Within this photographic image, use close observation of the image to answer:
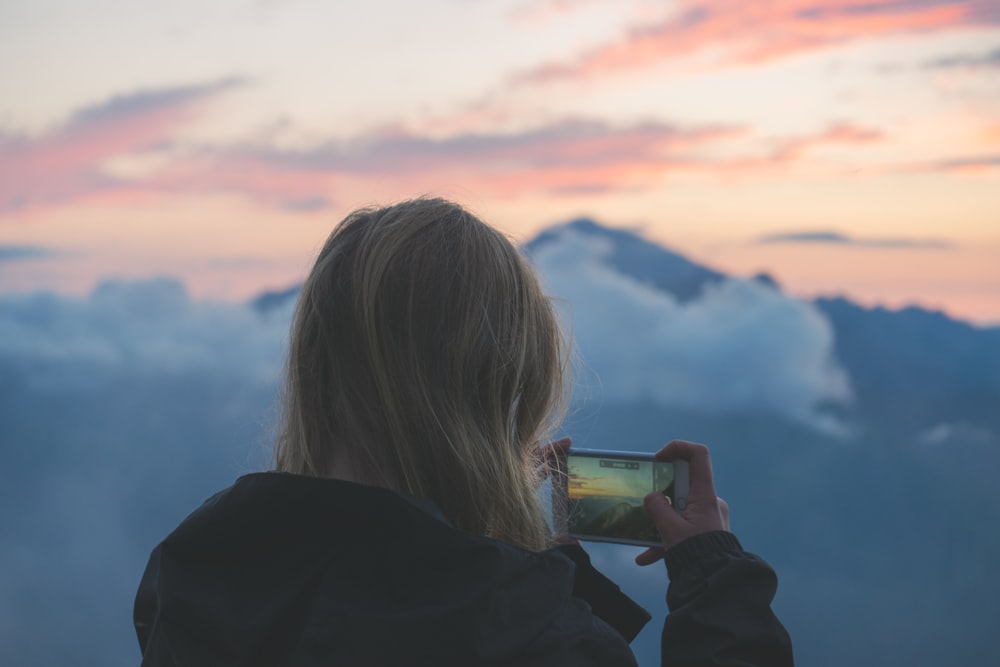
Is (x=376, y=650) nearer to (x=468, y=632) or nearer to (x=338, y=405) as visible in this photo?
(x=468, y=632)

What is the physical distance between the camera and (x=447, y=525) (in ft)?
4.67

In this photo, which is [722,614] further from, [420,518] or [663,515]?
[420,518]

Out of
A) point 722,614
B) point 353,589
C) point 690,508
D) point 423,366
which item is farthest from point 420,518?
point 690,508

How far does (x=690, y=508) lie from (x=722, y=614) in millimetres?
359

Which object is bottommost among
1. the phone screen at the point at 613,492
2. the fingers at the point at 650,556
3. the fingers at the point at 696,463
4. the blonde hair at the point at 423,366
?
the fingers at the point at 650,556

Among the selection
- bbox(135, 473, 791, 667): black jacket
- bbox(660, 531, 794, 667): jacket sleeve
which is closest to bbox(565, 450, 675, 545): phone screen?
bbox(660, 531, 794, 667): jacket sleeve

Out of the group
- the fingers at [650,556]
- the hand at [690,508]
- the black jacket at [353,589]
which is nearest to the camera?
the black jacket at [353,589]

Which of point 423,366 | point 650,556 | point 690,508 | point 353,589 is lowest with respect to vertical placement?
point 650,556

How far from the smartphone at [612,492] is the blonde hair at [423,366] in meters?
0.36

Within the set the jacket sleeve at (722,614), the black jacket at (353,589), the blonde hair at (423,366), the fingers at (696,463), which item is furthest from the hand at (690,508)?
the black jacket at (353,589)

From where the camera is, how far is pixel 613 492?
215 centimetres

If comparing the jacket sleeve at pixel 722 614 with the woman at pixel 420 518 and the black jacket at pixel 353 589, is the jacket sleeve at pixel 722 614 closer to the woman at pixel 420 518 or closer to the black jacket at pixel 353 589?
the woman at pixel 420 518

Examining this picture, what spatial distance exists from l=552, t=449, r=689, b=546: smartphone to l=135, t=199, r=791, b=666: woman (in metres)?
0.06

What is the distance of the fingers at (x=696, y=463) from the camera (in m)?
1.99
